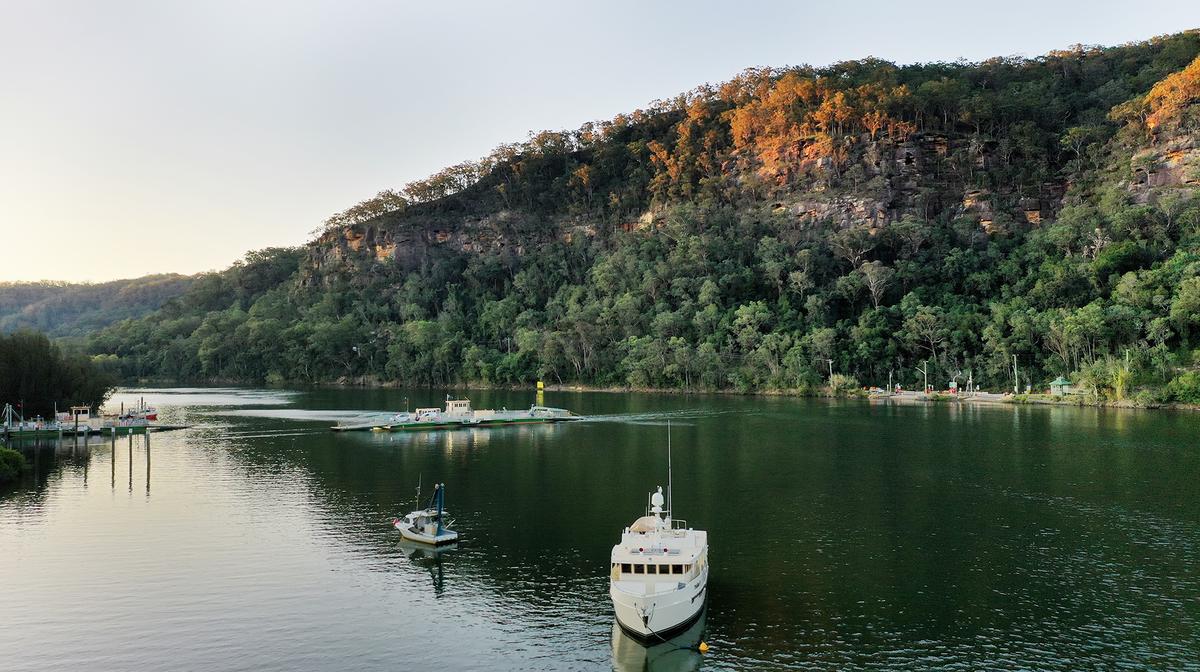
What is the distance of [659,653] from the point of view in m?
23.0

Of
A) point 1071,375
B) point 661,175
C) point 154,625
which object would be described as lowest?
point 154,625

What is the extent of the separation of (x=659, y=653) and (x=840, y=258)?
128694mm

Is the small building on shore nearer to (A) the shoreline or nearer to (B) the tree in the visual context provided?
(A) the shoreline

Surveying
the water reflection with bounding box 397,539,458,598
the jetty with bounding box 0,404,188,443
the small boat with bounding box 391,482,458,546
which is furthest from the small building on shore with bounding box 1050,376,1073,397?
the jetty with bounding box 0,404,188,443

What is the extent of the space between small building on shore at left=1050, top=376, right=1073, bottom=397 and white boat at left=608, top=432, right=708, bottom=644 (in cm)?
9014

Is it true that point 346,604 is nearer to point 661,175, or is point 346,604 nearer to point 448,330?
point 448,330

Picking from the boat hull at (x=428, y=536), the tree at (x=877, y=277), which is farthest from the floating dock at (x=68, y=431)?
the tree at (x=877, y=277)

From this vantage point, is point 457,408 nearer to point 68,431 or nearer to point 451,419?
point 451,419

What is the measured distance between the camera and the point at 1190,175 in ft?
406

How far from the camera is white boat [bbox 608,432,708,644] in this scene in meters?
23.3

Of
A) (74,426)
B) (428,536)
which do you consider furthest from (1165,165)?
(74,426)

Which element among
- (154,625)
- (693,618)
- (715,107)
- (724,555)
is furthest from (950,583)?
(715,107)

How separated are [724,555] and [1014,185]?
462 ft

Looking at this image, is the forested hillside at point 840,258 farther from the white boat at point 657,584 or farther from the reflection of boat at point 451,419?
the white boat at point 657,584
